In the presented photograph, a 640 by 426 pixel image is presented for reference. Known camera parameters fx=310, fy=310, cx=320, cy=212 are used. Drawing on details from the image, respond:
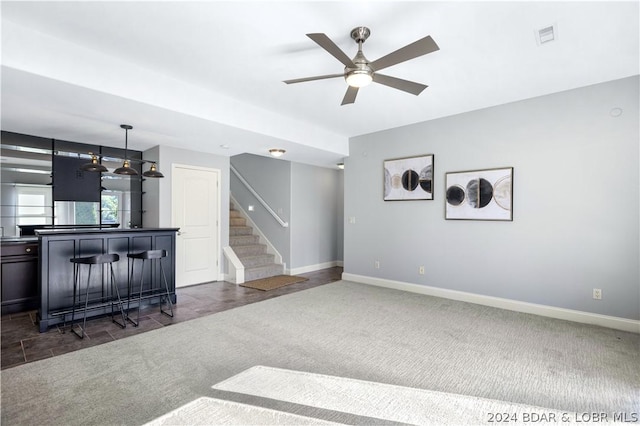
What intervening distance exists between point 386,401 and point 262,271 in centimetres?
439

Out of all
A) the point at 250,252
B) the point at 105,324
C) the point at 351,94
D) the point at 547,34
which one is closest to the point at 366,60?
the point at 351,94

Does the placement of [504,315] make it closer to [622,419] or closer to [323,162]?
[622,419]

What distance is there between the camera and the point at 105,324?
11.9 feet

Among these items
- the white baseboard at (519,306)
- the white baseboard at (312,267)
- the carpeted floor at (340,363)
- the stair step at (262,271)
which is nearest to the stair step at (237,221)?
the stair step at (262,271)

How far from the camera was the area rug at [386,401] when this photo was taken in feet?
6.39

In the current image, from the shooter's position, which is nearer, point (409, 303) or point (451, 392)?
point (451, 392)

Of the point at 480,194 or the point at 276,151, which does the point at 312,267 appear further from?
the point at 480,194

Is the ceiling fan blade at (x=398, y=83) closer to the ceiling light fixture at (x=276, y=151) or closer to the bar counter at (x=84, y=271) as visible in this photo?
the ceiling light fixture at (x=276, y=151)

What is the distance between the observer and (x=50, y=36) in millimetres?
2572

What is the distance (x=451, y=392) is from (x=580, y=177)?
120 inches

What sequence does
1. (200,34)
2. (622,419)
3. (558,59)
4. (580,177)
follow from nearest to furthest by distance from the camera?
(622,419) < (200,34) < (558,59) < (580,177)

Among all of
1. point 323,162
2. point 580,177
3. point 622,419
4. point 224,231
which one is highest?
point 323,162

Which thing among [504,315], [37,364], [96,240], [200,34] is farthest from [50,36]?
[504,315]

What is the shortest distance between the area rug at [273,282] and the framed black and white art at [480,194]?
299 cm
